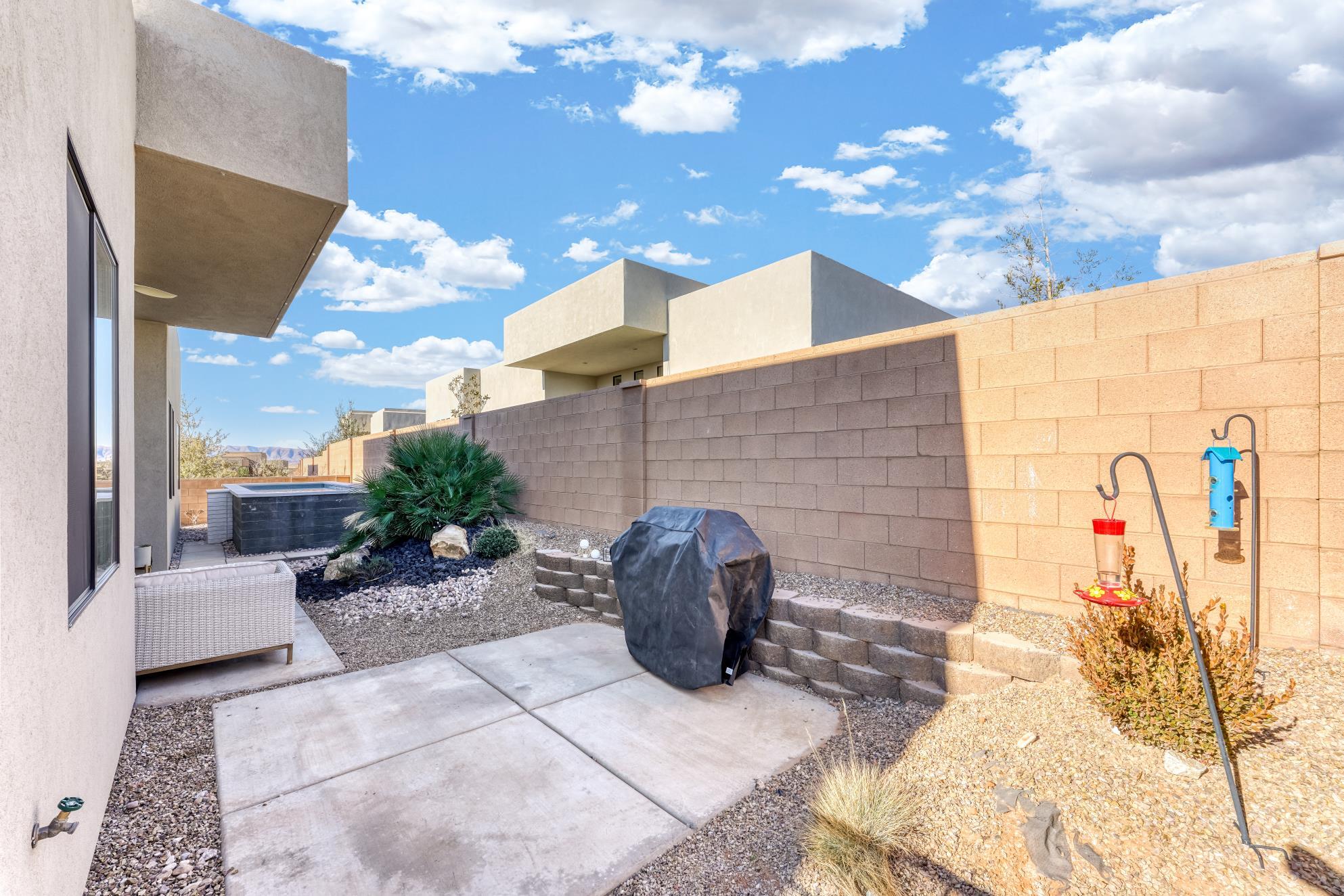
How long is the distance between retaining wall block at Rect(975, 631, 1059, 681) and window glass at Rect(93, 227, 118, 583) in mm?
3970

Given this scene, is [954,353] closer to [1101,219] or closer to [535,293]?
[1101,219]

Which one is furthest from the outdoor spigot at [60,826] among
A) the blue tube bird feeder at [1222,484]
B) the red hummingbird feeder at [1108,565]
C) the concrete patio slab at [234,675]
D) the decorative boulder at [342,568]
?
the decorative boulder at [342,568]

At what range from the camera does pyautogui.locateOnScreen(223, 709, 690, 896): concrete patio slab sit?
6.09ft

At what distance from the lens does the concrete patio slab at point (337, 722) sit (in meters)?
2.50

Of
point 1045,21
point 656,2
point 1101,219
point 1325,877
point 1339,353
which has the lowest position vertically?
point 1325,877

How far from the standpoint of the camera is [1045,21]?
4.89 metres

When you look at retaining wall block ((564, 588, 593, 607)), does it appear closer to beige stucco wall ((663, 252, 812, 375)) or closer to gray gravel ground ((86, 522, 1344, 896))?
gray gravel ground ((86, 522, 1344, 896))

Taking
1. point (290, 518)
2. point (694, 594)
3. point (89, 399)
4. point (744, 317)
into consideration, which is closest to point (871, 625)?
point (694, 594)

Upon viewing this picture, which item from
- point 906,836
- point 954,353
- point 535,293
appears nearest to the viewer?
point 906,836

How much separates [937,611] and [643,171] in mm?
8768

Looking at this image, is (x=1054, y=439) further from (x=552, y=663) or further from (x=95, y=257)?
(x=95, y=257)

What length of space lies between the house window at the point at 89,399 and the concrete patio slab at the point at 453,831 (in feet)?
3.49

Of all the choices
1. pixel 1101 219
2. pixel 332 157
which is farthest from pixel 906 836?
pixel 1101 219

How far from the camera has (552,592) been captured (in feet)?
17.9
